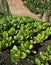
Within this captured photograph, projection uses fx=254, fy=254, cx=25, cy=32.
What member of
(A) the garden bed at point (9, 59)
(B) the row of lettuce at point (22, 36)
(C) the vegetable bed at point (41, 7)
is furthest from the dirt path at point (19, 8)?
(A) the garden bed at point (9, 59)

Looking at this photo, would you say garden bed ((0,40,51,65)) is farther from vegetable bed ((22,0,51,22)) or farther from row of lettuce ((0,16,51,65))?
vegetable bed ((22,0,51,22))

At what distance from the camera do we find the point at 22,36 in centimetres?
575

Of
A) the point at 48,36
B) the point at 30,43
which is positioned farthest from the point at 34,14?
the point at 30,43

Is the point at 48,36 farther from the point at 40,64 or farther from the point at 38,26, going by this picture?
the point at 40,64

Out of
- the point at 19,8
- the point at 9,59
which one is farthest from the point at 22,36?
the point at 19,8

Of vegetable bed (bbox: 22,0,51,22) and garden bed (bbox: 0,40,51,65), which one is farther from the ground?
vegetable bed (bbox: 22,0,51,22)

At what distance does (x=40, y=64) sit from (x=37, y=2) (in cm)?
278

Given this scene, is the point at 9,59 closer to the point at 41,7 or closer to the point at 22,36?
the point at 22,36

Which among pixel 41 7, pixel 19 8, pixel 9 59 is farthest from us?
pixel 19 8

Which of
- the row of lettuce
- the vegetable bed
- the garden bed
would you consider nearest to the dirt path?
the vegetable bed

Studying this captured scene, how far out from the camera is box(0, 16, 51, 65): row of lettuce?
5168mm

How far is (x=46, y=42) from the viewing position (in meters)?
5.81

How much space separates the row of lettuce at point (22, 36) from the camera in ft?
17.0

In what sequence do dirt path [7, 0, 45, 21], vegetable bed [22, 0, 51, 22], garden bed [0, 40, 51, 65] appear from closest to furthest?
garden bed [0, 40, 51, 65] < vegetable bed [22, 0, 51, 22] < dirt path [7, 0, 45, 21]
